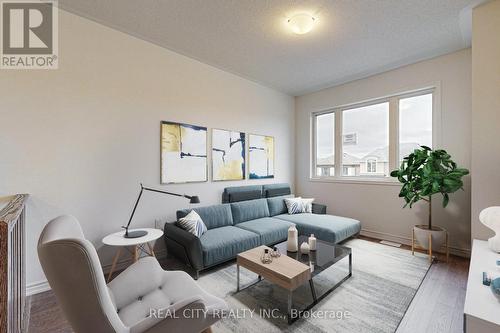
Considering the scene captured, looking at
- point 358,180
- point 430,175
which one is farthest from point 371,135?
point 430,175

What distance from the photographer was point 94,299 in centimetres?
98

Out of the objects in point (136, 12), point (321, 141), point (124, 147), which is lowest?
point (124, 147)

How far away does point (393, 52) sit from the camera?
313cm

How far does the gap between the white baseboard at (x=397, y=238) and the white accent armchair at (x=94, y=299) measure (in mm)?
3479

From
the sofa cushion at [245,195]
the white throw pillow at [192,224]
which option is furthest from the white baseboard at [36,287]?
the sofa cushion at [245,195]

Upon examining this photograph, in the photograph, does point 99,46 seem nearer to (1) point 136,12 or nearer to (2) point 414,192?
(1) point 136,12

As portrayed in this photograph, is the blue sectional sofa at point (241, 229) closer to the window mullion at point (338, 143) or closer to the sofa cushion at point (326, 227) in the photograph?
the sofa cushion at point (326, 227)

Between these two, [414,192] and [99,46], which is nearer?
[99,46]

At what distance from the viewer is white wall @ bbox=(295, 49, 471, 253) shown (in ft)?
9.93

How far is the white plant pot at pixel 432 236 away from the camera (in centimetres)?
285

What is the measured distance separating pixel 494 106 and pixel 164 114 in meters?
3.73

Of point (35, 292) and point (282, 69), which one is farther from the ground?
point (282, 69)

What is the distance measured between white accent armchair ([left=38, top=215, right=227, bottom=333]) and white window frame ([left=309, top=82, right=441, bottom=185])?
3648 mm

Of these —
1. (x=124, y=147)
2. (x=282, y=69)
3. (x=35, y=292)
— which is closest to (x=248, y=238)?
(x=124, y=147)
